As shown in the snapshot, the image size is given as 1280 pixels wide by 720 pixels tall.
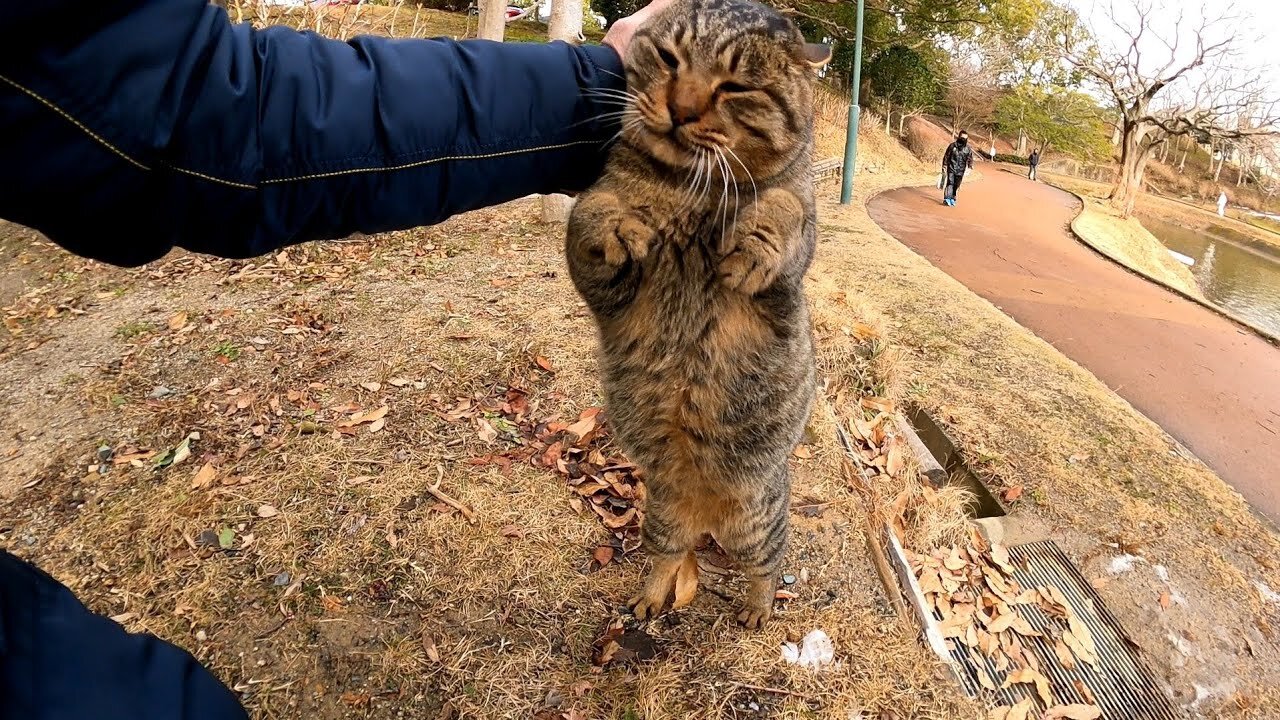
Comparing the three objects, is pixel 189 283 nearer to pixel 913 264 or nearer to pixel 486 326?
pixel 486 326

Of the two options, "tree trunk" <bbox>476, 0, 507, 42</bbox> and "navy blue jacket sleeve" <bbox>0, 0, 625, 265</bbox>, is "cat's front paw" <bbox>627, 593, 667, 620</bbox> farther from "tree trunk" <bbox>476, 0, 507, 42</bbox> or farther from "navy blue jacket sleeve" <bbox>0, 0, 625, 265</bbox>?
"tree trunk" <bbox>476, 0, 507, 42</bbox>

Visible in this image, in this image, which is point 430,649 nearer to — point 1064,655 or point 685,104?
point 685,104

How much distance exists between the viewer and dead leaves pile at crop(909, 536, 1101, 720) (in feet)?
12.1

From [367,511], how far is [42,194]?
7.98 feet

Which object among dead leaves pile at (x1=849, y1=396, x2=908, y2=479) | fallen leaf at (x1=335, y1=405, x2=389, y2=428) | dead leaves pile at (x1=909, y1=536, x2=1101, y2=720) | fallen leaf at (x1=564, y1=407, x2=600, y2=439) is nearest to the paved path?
dead leaves pile at (x1=909, y1=536, x2=1101, y2=720)

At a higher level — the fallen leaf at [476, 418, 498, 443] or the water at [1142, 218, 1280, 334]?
the fallen leaf at [476, 418, 498, 443]

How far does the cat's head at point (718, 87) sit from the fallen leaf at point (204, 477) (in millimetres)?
3025

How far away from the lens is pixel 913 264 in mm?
10211

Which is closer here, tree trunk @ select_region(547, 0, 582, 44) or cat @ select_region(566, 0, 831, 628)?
cat @ select_region(566, 0, 831, 628)

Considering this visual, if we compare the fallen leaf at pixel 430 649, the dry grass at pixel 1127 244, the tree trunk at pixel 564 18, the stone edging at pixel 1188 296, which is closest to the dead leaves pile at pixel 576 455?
the fallen leaf at pixel 430 649

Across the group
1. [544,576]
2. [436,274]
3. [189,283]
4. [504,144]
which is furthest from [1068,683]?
[189,283]

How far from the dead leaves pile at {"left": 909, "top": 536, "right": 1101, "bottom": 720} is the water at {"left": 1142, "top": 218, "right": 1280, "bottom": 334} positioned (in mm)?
15724

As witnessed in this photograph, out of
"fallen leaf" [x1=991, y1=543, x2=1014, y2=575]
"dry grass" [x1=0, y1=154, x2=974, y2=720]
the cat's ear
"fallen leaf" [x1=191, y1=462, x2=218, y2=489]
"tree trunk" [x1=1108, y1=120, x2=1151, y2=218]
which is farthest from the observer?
"tree trunk" [x1=1108, y1=120, x2=1151, y2=218]

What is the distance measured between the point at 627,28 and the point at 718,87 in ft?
2.00
